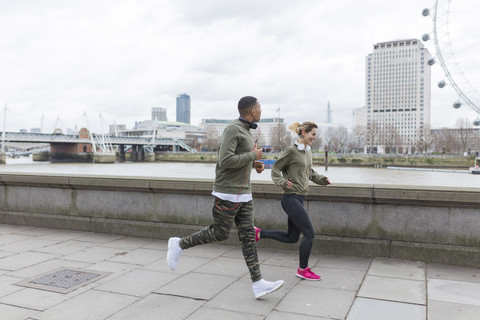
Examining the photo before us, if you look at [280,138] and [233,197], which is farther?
[280,138]

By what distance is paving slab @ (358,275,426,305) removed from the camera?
387cm

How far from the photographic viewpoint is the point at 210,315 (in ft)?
11.5

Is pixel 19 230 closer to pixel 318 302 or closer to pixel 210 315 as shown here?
pixel 210 315

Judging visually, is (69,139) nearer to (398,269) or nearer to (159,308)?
(398,269)

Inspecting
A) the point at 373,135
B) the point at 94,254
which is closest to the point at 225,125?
the point at 373,135

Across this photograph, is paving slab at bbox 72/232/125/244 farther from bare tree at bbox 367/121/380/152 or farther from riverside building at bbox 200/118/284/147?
riverside building at bbox 200/118/284/147

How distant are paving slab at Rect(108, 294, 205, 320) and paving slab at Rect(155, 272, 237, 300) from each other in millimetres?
134

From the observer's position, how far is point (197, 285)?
170 inches

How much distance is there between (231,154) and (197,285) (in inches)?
58.0

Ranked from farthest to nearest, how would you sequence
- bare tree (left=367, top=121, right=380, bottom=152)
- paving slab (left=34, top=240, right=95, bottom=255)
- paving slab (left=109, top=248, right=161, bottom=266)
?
bare tree (left=367, top=121, right=380, bottom=152) < paving slab (left=34, top=240, right=95, bottom=255) < paving slab (left=109, top=248, right=161, bottom=266)

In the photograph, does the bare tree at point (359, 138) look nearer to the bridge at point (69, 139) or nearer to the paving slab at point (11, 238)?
the bridge at point (69, 139)

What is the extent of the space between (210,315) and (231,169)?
124 centimetres

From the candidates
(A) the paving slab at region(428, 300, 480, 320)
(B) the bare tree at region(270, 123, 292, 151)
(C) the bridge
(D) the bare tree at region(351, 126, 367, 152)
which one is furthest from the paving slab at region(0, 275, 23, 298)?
(D) the bare tree at region(351, 126, 367, 152)

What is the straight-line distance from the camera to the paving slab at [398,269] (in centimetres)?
460
